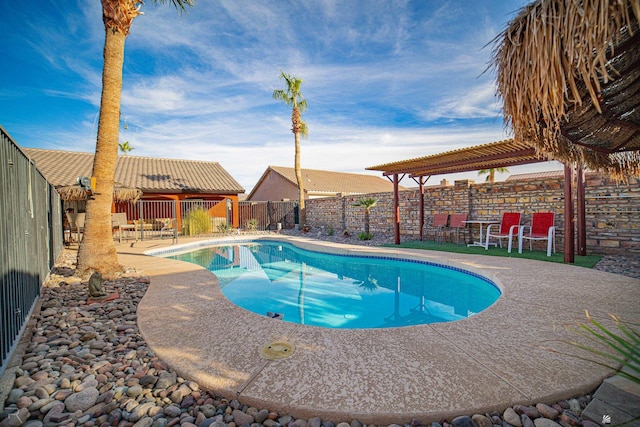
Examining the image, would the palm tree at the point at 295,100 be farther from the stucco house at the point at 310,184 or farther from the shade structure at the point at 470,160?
the shade structure at the point at 470,160

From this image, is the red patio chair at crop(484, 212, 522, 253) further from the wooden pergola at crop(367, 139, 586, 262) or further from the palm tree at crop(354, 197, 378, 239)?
the palm tree at crop(354, 197, 378, 239)

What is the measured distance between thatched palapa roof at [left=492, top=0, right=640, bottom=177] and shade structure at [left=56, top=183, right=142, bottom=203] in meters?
11.6

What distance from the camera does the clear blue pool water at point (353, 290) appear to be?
199 inches

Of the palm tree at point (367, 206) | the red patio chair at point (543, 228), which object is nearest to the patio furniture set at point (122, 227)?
the palm tree at point (367, 206)

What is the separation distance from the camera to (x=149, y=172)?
62.5 ft

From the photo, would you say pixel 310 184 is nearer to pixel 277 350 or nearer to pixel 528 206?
pixel 528 206

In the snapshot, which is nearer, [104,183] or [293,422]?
[293,422]

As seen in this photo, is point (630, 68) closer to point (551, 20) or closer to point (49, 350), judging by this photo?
point (551, 20)

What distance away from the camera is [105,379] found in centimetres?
243

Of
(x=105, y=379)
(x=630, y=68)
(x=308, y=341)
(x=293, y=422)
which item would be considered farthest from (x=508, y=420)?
(x=105, y=379)

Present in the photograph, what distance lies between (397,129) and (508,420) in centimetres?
1797

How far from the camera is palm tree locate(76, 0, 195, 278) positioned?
5.64m

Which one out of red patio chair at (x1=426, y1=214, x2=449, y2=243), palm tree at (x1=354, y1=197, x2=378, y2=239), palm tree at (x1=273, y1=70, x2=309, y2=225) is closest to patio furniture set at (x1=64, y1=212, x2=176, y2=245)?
palm tree at (x1=273, y1=70, x2=309, y2=225)

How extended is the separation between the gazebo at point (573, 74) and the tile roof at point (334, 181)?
2039 centimetres
